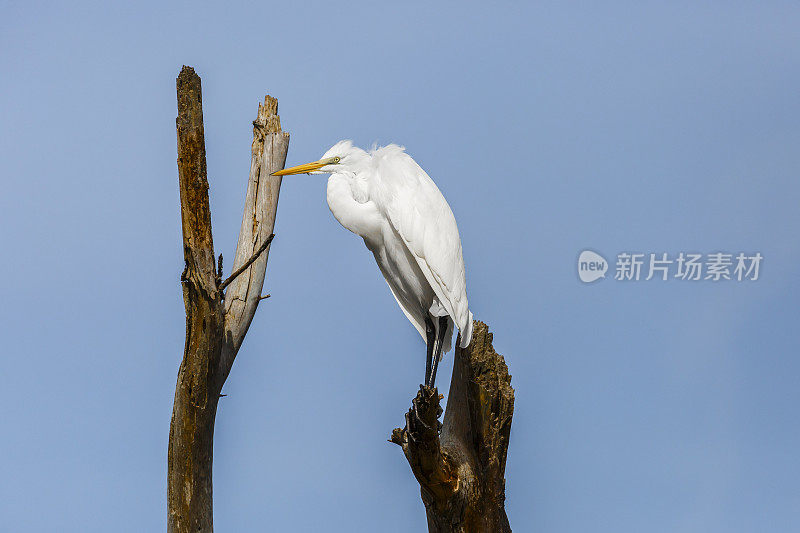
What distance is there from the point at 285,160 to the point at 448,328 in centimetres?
85

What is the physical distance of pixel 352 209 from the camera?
281 centimetres

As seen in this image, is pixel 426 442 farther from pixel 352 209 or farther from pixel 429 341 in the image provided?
pixel 352 209

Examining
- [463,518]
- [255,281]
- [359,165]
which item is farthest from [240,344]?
[463,518]

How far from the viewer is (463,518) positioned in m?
2.80

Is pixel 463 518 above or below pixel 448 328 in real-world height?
below

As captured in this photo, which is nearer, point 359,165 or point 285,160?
point 359,165

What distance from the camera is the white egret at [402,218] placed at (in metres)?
2.78

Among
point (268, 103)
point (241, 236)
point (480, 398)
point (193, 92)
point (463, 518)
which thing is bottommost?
point (463, 518)

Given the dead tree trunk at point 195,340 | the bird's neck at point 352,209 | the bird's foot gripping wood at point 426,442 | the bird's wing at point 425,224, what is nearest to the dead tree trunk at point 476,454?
the bird's foot gripping wood at point 426,442

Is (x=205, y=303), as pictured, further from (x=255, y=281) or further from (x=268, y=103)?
(x=268, y=103)

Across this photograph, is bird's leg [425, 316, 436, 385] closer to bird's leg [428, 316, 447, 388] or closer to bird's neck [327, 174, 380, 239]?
bird's leg [428, 316, 447, 388]

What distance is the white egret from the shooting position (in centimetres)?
278

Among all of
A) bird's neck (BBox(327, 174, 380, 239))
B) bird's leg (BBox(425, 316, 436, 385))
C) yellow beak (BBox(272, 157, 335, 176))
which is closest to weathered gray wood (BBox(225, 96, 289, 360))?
yellow beak (BBox(272, 157, 335, 176))

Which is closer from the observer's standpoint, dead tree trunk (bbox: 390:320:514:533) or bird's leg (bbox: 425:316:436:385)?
dead tree trunk (bbox: 390:320:514:533)
